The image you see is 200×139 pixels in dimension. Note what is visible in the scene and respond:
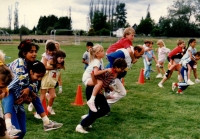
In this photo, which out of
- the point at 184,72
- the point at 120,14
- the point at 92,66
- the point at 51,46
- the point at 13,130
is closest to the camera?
the point at 13,130

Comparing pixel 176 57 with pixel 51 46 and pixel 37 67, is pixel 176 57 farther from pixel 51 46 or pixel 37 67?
pixel 37 67

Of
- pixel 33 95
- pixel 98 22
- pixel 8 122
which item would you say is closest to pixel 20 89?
pixel 33 95

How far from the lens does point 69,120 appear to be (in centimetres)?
606

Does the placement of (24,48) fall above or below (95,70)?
above

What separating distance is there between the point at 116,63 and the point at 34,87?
159 centimetres

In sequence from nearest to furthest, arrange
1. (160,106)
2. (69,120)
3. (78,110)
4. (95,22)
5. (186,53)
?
(69,120)
(78,110)
(160,106)
(186,53)
(95,22)

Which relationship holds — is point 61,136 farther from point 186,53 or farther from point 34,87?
point 186,53

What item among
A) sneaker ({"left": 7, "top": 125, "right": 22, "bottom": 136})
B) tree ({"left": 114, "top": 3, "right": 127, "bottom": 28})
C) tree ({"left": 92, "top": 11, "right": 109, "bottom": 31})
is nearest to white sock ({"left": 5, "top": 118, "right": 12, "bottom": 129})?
sneaker ({"left": 7, "top": 125, "right": 22, "bottom": 136})

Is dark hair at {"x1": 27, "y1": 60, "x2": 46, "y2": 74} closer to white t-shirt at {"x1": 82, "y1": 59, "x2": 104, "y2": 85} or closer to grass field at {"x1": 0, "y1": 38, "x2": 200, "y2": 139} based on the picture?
white t-shirt at {"x1": 82, "y1": 59, "x2": 104, "y2": 85}

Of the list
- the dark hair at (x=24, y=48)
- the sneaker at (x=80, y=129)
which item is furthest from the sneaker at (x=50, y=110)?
the dark hair at (x=24, y=48)

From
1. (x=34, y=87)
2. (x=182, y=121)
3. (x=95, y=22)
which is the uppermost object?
(x=95, y=22)

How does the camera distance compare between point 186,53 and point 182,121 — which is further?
point 186,53

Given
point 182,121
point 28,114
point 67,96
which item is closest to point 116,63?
point 182,121

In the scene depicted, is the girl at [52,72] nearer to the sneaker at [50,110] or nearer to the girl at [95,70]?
the sneaker at [50,110]
